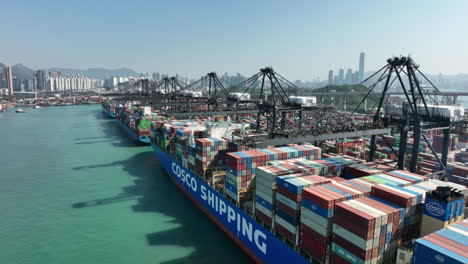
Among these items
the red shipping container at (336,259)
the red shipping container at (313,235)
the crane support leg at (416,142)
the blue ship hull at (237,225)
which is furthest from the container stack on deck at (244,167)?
the crane support leg at (416,142)

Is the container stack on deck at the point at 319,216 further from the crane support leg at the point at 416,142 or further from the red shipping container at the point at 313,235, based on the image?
the crane support leg at the point at 416,142

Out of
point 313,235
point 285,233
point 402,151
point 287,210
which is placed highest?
point 402,151

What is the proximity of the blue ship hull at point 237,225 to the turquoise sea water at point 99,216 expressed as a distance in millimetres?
659

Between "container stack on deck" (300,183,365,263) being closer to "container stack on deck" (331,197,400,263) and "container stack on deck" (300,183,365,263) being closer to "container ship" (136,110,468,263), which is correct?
"container ship" (136,110,468,263)

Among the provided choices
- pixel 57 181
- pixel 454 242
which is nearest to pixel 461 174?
pixel 454 242

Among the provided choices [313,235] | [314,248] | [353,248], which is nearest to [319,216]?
[313,235]

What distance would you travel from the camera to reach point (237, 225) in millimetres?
17734

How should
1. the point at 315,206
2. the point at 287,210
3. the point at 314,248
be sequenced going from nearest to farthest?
1. the point at 315,206
2. the point at 314,248
3. the point at 287,210

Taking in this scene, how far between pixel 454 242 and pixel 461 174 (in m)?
21.6

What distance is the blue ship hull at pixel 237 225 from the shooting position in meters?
14.2

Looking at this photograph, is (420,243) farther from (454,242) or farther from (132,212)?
(132,212)

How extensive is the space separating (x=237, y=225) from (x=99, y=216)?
38.1ft

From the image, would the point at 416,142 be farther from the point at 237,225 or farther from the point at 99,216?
the point at 99,216

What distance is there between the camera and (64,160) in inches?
1507
